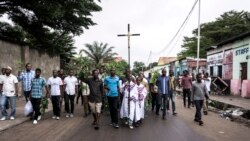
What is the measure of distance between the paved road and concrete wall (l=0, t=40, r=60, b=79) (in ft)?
Result: 11.8

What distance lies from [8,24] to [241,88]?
17.8 metres

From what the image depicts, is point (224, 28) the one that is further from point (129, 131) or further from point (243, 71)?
point (129, 131)

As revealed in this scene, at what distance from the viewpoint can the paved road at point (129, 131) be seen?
9.19 metres

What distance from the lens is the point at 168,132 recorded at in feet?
32.7

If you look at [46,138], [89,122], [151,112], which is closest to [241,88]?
[151,112]

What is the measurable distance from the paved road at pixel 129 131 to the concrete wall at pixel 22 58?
361 cm

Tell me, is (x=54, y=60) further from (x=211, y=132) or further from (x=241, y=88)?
(x=211, y=132)

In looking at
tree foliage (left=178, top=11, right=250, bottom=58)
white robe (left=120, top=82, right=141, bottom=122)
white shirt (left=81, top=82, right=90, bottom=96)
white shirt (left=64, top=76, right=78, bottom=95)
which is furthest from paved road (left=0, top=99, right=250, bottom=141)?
tree foliage (left=178, top=11, right=250, bottom=58)

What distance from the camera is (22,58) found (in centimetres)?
2139

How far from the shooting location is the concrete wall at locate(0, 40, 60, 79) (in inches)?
723

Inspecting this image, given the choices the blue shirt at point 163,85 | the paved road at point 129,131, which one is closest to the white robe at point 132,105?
the paved road at point 129,131

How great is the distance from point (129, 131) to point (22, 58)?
42.5 ft

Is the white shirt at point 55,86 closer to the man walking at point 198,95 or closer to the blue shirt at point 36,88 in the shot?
the blue shirt at point 36,88

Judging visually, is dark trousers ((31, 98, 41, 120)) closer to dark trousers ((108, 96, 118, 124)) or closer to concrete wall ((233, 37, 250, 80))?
dark trousers ((108, 96, 118, 124))
